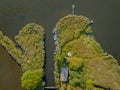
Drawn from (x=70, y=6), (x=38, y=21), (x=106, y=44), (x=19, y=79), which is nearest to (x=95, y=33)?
(x=106, y=44)

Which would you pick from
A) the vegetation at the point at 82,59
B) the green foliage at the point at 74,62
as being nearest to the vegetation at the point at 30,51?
the vegetation at the point at 82,59

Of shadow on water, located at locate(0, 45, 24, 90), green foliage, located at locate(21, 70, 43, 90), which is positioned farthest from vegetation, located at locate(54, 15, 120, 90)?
shadow on water, located at locate(0, 45, 24, 90)

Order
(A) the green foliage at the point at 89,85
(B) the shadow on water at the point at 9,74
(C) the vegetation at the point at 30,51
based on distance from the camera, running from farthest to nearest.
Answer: (B) the shadow on water at the point at 9,74 < (C) the vegetation at the point at 30,51 < (A) the green foliage at the point at 89,85

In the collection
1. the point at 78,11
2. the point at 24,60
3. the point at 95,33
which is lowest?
the point at 24,60

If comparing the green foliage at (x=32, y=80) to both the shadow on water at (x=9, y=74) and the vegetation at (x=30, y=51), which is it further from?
the shadow on water at (x=9, y=74)

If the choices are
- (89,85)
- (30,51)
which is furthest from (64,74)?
(30,51)

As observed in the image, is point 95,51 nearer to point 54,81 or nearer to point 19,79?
point 54,81
